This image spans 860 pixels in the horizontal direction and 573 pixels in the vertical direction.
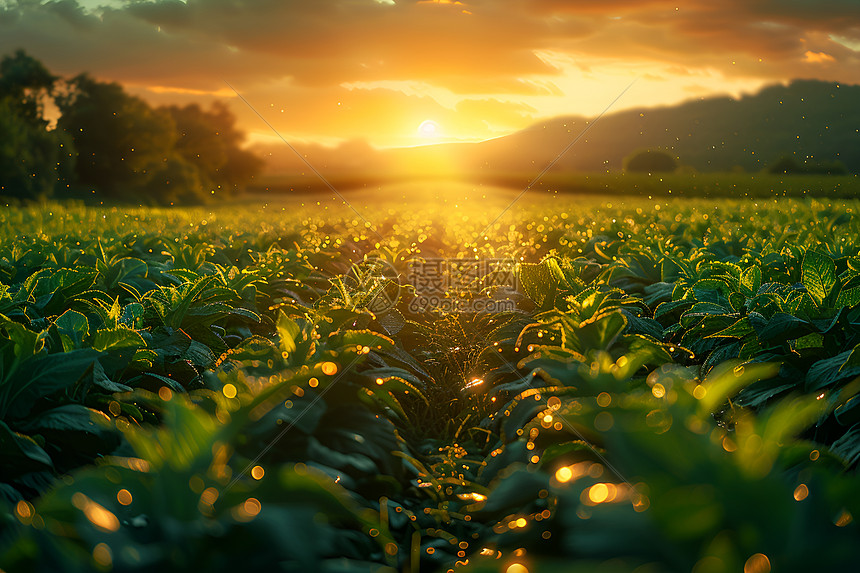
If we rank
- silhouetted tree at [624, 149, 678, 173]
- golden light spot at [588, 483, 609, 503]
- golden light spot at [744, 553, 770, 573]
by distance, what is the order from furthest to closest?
1. silhouetted tree at [624, 149, 678, 173]
2. golden light spot at [588, 483, 609, 503]
3. golden light spot at [744, 553, 770, 573]

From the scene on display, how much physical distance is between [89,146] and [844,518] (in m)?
51.1

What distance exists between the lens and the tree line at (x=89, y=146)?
34.2m

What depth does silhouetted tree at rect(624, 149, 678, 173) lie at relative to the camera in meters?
79.7

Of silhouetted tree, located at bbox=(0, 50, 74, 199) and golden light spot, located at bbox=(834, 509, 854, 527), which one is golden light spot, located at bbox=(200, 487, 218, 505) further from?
silhouetted tree, located at bbox=(0, 50, 74, 199)

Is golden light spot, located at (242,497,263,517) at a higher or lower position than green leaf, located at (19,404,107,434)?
higher

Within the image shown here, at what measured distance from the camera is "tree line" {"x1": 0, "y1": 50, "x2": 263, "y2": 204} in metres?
34.2

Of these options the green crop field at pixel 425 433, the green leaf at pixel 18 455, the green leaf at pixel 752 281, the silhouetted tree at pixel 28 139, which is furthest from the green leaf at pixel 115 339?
the silhouetted tree at pixel 28 139

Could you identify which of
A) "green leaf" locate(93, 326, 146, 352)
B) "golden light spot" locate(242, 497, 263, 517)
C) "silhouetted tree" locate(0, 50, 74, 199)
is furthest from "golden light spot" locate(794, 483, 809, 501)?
"silhouetted tree" locate(0, 50, 74, 199)

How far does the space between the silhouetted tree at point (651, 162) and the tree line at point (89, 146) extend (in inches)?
2103

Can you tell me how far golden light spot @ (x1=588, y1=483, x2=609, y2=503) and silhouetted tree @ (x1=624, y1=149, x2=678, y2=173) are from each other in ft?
272

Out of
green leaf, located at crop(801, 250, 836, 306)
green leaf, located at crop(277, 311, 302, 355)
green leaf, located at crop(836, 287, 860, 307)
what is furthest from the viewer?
green leaf, located at crop(801, 250, 836, 306)

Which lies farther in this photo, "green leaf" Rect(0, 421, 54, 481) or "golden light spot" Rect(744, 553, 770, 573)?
"green leaf" Rect(0, 421, 54, 481)

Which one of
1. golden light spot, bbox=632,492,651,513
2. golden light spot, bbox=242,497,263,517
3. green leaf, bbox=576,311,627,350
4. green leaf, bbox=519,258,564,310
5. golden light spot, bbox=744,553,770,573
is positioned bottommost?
green leaf, bbox=519,258,564,310

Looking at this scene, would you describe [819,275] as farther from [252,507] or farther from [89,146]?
[89,146]
